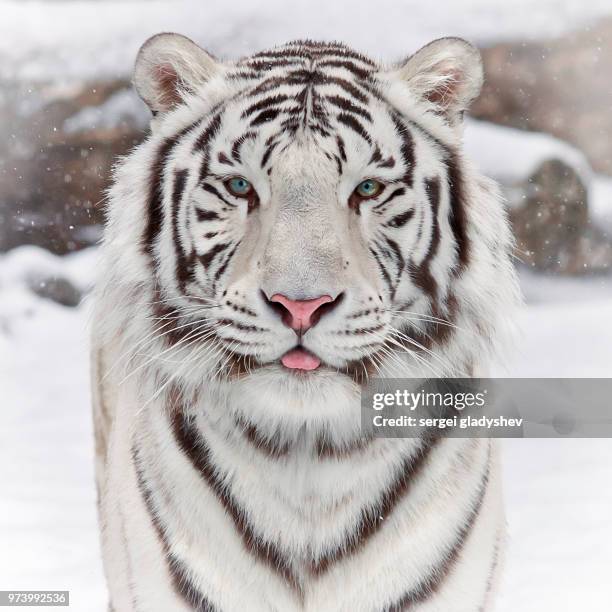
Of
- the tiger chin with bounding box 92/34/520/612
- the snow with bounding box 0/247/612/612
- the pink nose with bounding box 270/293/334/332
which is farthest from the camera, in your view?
the snow with bounding box 0/247/612/612

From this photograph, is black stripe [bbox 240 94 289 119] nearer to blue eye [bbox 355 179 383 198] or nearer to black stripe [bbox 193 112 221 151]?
black stripe [bbox 193 112 221 151]

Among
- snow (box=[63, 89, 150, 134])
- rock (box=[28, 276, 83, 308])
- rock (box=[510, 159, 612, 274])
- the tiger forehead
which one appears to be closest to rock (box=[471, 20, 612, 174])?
rock (box=[510, 159, 612, 274])

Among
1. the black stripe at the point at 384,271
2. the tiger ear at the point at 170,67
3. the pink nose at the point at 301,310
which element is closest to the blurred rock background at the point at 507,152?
the tiger ear at the point at 170,67

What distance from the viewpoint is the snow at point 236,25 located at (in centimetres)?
276

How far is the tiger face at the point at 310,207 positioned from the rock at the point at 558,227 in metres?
2.02

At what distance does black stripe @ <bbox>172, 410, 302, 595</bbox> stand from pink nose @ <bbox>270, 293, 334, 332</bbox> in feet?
0.86

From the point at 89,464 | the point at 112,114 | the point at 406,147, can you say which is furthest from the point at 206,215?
the point at 112,114

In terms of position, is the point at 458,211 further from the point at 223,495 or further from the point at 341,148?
the point at 223,495

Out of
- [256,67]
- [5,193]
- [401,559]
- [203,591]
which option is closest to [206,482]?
[203,591]

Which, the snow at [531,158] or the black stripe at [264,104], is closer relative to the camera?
the black stripe at [264,104]

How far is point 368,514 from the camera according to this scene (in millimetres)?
1130

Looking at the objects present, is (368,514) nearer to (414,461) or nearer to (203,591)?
(414,461)

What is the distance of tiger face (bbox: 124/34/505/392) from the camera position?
100 cm

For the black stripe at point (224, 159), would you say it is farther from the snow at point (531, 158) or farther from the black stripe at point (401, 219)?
the snow at point (531, 158)
